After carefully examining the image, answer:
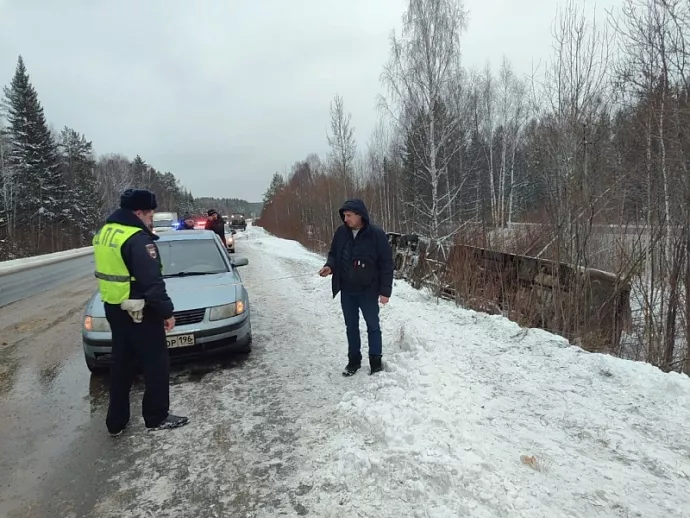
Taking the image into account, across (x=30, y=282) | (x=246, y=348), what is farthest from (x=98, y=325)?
(x=30, y=282)

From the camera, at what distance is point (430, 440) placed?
2.95 meters

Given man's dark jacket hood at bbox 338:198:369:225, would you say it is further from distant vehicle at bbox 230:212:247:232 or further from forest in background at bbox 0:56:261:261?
distant vehicle at bbox 230:212:247:232

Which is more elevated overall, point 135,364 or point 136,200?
point 136,200

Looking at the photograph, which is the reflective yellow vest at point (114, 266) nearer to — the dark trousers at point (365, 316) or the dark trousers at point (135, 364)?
the dark trousers at point (135, 364)

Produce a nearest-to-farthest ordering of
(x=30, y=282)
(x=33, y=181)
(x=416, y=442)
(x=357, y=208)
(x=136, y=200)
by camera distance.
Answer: (x=416, y=442)
(x=136, y=200)
(x=357, y=208)
(x=30, y=282)
(x=33, y=181)

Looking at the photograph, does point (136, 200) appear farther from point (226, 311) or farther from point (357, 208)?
point (357, 208)

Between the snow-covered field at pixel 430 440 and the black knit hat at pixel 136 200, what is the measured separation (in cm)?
187

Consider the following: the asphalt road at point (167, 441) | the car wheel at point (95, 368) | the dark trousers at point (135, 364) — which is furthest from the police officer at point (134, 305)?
the car wheel at point (95, 368)

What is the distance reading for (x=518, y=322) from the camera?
20.0 ft

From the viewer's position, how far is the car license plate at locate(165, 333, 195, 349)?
4.44 metres

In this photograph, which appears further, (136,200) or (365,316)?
(365,316)

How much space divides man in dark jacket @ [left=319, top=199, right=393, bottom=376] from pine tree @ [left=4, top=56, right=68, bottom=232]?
1562 inches

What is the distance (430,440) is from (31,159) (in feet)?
142

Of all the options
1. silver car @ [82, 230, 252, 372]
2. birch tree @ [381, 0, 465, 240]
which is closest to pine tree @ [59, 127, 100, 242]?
birch tree @ [381, 0, 465, 240]
